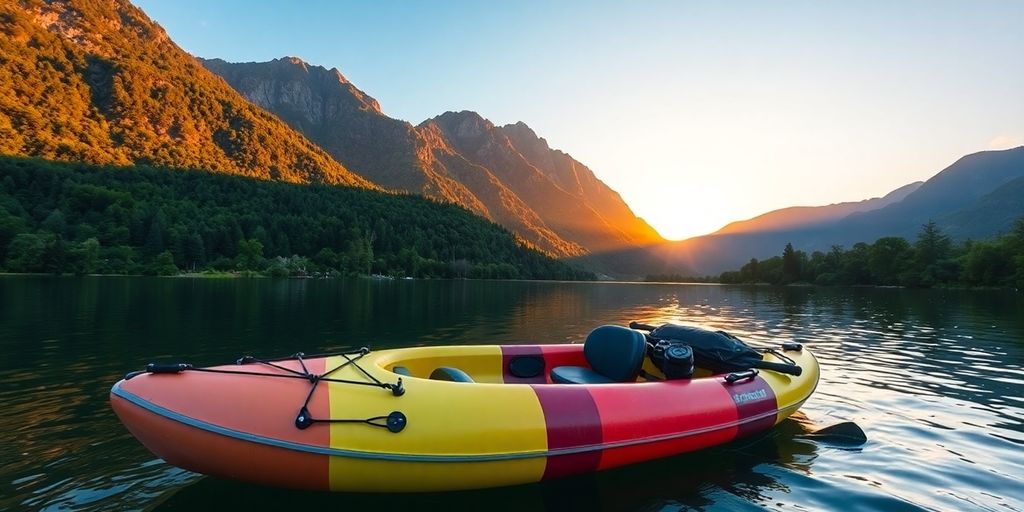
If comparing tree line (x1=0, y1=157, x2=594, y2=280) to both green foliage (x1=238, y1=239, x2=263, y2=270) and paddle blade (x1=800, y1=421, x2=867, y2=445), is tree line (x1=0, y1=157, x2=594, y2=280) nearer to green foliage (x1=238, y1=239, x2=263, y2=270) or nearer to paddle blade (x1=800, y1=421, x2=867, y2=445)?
green foliage (x1=238, y1=239, x2=263, y2=270)

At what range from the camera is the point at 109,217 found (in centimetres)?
8206

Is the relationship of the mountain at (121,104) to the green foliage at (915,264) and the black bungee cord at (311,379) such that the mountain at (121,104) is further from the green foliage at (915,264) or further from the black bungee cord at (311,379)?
the green foliage at (915,264)

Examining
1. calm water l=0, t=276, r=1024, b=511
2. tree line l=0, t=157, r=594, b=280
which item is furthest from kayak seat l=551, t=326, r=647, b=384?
tree line l=0, t=157, r=594, b=280

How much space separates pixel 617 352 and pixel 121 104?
16110 centimetres

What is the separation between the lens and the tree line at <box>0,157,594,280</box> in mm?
72062

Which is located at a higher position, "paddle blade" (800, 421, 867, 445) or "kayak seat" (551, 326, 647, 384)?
"kayak seat" (551, 326, 647, 384)

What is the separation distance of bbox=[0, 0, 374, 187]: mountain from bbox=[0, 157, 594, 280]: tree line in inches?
638

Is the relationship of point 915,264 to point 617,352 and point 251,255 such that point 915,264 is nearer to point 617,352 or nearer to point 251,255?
point 617,352

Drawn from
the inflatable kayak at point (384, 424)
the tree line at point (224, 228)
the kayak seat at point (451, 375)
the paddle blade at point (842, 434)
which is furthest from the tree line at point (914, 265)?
the kayak seat at point (451, 375)

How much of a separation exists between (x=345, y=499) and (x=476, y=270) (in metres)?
110

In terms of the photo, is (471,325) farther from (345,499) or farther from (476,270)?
(476,270)

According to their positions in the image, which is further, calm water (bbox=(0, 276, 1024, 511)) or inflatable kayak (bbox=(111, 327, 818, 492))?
calm water (bbox=(0, 276, 1024, 511))

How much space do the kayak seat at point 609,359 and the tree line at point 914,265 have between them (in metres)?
80.8

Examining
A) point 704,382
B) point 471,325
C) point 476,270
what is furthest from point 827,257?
point 704,382
